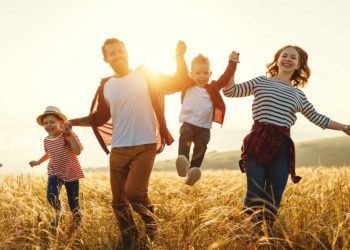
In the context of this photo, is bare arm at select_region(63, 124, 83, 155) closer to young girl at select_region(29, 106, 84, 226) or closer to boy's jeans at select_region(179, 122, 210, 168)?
young girl at select_region(29, 106, 84, 226)

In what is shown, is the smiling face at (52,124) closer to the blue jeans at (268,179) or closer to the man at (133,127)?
the man at (133,127)

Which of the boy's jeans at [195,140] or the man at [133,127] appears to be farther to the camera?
the boy's jeans at [195,140]

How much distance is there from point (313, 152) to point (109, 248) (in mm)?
80078

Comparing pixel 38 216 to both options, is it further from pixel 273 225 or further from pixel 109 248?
pixel 273 225

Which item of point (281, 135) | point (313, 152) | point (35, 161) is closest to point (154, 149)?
point (281, 135)

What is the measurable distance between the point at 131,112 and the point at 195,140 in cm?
117

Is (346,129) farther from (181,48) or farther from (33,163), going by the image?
(33,163)

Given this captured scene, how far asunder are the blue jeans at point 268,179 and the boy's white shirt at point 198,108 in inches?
48.9

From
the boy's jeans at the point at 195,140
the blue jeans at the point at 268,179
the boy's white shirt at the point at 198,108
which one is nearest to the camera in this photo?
the blue jeans at the point at 268,179

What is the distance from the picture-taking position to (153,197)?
21.0ft

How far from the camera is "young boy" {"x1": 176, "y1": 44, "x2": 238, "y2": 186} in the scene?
5176 mm

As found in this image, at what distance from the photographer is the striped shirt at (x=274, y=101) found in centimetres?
432

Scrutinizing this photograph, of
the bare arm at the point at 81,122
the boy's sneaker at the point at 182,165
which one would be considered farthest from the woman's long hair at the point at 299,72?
the bare arm at the point at 81,122

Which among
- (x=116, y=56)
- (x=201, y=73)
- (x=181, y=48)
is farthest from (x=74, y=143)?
(x=181, y=48)
